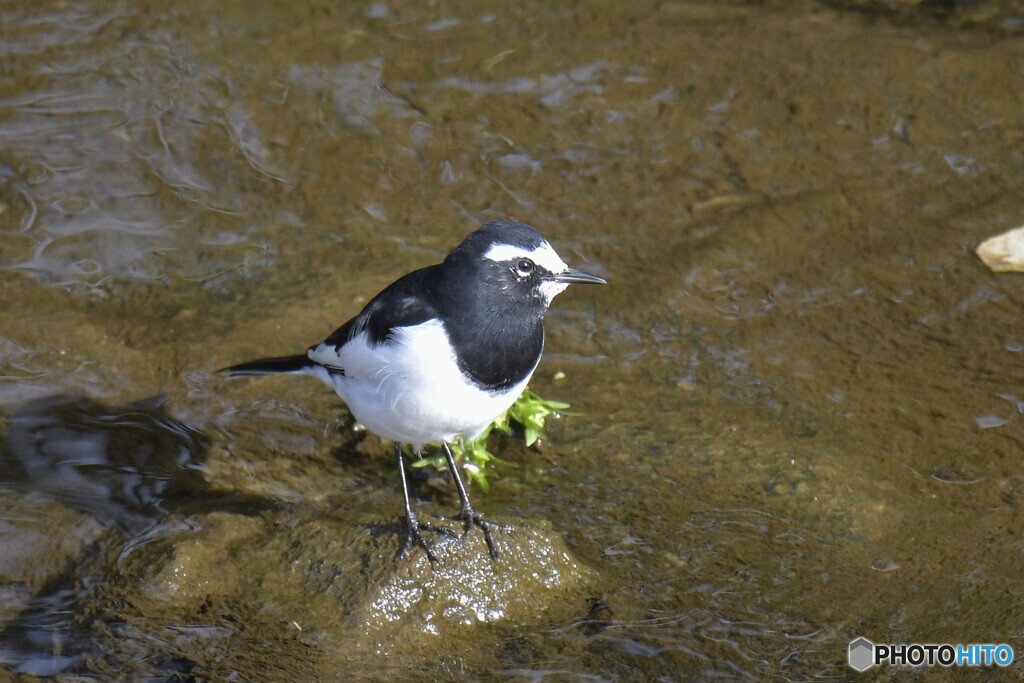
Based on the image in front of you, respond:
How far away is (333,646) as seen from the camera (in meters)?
4.58

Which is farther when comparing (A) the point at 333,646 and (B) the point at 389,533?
(B) the point at 389,533

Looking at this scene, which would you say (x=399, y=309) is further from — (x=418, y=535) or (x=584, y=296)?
(x=584, y=296)

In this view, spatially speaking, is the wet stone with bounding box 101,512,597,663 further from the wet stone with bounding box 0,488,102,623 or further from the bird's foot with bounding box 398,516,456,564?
the wet stone with bounding box 0,488,102,623

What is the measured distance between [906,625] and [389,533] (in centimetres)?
217

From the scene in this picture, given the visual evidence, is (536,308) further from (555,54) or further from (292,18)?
(292,18)

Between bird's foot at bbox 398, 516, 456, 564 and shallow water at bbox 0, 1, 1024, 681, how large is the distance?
17.5 inches

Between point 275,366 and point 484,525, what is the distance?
1379mm

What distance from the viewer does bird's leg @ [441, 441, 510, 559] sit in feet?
16.1

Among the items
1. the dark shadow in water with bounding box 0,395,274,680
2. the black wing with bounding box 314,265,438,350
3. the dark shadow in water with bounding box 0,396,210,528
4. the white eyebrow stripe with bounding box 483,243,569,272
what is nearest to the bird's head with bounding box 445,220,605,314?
the white eyebrow stripe with bounding box 483,243,569,272

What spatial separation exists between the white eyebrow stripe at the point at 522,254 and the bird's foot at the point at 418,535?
3.90 feet

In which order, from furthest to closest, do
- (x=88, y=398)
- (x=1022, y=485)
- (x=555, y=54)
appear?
(x=555, y=54)
(x=88, y=398)
(x=1022, y=485)

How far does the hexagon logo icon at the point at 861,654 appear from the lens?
14.7 feet

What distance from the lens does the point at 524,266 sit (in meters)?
4.84

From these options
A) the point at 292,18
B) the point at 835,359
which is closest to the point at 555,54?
the point at 292,18
